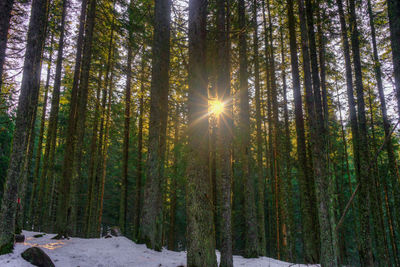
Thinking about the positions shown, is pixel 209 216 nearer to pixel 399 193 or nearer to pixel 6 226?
pixel 6 226

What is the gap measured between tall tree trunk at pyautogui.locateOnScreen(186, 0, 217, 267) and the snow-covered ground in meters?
1.88

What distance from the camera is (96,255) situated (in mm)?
7062

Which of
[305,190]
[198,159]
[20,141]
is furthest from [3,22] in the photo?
[305,190]

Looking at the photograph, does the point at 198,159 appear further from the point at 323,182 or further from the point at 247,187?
the point at 247,187

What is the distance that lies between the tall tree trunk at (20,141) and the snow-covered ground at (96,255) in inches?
25.7

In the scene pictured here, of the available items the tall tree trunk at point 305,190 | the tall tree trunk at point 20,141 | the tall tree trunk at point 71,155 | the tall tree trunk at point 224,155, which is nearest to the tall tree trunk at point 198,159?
the tall tree trunk at point 224,155

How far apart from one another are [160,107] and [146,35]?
4736mm

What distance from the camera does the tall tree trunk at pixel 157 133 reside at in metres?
8.65

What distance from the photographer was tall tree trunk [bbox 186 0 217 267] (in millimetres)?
5797

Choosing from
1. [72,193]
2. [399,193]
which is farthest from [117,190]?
[399,193]

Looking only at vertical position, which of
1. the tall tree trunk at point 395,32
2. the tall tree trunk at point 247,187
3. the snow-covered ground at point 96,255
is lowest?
the snow-covered ground at point 96,255

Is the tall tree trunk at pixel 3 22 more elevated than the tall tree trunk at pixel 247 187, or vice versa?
the tall tree trunk at pixel 3 22

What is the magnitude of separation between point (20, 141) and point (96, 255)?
4.00 m

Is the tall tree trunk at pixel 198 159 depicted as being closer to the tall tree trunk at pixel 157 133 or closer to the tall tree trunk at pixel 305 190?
the tall tree trunk at pixel 157 133
